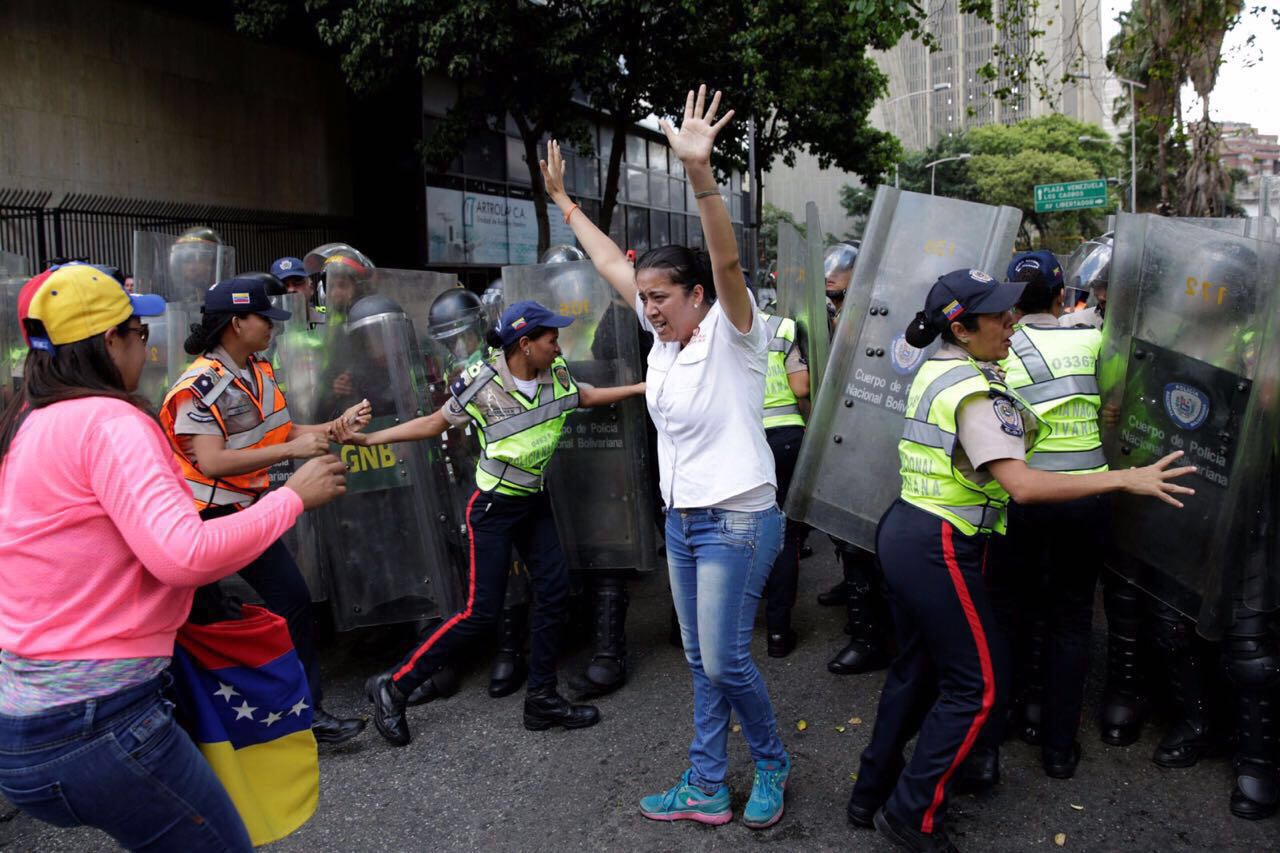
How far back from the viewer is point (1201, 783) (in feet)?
11.5

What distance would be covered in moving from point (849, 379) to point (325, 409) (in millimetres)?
2364

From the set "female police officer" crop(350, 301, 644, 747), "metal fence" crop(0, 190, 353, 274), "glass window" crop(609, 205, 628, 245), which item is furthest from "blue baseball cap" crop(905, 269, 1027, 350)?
"glass window" crop(609, 205, 628, 245)

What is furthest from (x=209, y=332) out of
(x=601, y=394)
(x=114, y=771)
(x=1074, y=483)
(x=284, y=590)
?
(x=1074, y=483)

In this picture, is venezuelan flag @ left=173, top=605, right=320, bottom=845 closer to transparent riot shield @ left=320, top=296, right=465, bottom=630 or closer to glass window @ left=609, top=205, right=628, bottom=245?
transparent riot shield @ left=320, top=296, right=465, bottom=630

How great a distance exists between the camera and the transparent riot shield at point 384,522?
4469mm

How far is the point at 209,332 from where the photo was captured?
3.70 m

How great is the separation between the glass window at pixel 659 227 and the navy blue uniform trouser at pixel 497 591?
82.2ft

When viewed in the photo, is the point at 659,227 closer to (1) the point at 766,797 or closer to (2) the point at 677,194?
(2) the point at 677,194

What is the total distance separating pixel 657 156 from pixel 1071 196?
11.5m

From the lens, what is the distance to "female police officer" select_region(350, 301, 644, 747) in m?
3.98

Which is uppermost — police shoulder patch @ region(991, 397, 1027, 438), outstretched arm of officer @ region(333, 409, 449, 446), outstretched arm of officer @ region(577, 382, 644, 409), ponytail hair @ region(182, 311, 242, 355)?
ponytail hair @ region(182, 311, 242, 355)

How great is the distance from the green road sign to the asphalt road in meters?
22.9

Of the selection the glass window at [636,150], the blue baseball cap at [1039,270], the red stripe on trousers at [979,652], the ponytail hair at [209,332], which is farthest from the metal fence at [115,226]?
the glass window at [636,150]

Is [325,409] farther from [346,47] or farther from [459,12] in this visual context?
[346,47]
